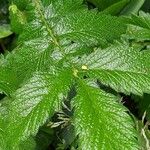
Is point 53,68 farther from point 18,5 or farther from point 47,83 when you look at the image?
point 18,5

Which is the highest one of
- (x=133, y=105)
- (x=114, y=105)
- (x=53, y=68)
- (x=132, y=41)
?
(x=53, y=68)

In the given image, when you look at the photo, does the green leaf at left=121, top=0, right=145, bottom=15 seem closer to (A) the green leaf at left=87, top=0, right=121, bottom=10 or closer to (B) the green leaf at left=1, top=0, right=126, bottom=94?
(A) the green leaf at left=87, top=0, right=121, bottom=10

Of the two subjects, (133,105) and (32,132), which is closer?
(32,132)

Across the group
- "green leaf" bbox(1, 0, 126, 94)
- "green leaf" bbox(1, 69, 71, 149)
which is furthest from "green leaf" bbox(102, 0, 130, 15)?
"green leaf" bbox(1, 69, 71, 149)

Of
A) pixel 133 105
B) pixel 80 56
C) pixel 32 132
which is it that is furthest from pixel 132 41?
pixel 32 132

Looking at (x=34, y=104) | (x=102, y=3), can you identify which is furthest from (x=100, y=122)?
(x=102, y=3)

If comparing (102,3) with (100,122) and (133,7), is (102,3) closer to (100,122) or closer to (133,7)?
(133,7)

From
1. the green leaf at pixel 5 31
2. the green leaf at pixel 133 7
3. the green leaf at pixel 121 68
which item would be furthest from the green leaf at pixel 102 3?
the green leaf at pixel 121 68
